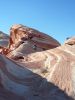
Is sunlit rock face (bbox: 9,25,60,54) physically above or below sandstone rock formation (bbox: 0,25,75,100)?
above

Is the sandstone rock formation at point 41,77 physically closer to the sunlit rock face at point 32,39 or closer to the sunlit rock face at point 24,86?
the sunlit rock face at point 24,86

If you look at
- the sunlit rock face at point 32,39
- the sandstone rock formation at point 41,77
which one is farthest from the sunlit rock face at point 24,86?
the sunlit rock face at point 32,39

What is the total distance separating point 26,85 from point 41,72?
232 centimetres

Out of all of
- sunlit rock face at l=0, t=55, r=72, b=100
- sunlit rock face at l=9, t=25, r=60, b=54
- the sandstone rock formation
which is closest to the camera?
sunlit rock face at l=0, t=55, r=72, b=100

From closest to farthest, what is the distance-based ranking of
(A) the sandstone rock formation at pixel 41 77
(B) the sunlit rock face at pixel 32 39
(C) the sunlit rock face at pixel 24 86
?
1. (C) the sunlit rock face at pixel 24 86
2. (A) the sandstone rock formation at pixel 41 77
3. (B) the sunlit rock face at pixel 32 39

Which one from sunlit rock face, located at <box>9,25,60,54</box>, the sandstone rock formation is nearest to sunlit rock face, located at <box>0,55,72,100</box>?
the sandstone rock formation

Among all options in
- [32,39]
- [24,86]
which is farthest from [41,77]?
[32,39]

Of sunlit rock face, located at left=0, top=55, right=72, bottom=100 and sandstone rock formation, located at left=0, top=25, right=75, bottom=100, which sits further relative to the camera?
sandstone rock formation, located at left=0, top=25, right=75, bottom=100

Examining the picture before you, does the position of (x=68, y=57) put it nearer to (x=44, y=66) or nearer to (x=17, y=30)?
(x=44, y=66)

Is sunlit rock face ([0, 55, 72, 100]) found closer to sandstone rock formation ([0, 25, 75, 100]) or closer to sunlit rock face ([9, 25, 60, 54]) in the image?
sandstone rock formation ([0, 25, 75, 100])

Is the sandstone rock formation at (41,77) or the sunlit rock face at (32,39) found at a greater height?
the sunlit rock face at (32,39)

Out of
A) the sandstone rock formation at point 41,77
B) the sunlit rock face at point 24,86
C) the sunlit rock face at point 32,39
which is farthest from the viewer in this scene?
the sunlit rock face at point 32,39

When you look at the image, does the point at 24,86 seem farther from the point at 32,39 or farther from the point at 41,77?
the point at 32,39

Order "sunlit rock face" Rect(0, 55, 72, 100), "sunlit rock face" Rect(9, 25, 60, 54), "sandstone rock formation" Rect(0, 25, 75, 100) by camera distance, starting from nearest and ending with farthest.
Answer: "sunlit rock face" Rect(0, 55, 72, 100)
"sandstone rock formation" Rect(0, 25, 75, 100)
"sunlit rock face" Rect(9, 25, 60, 54)
